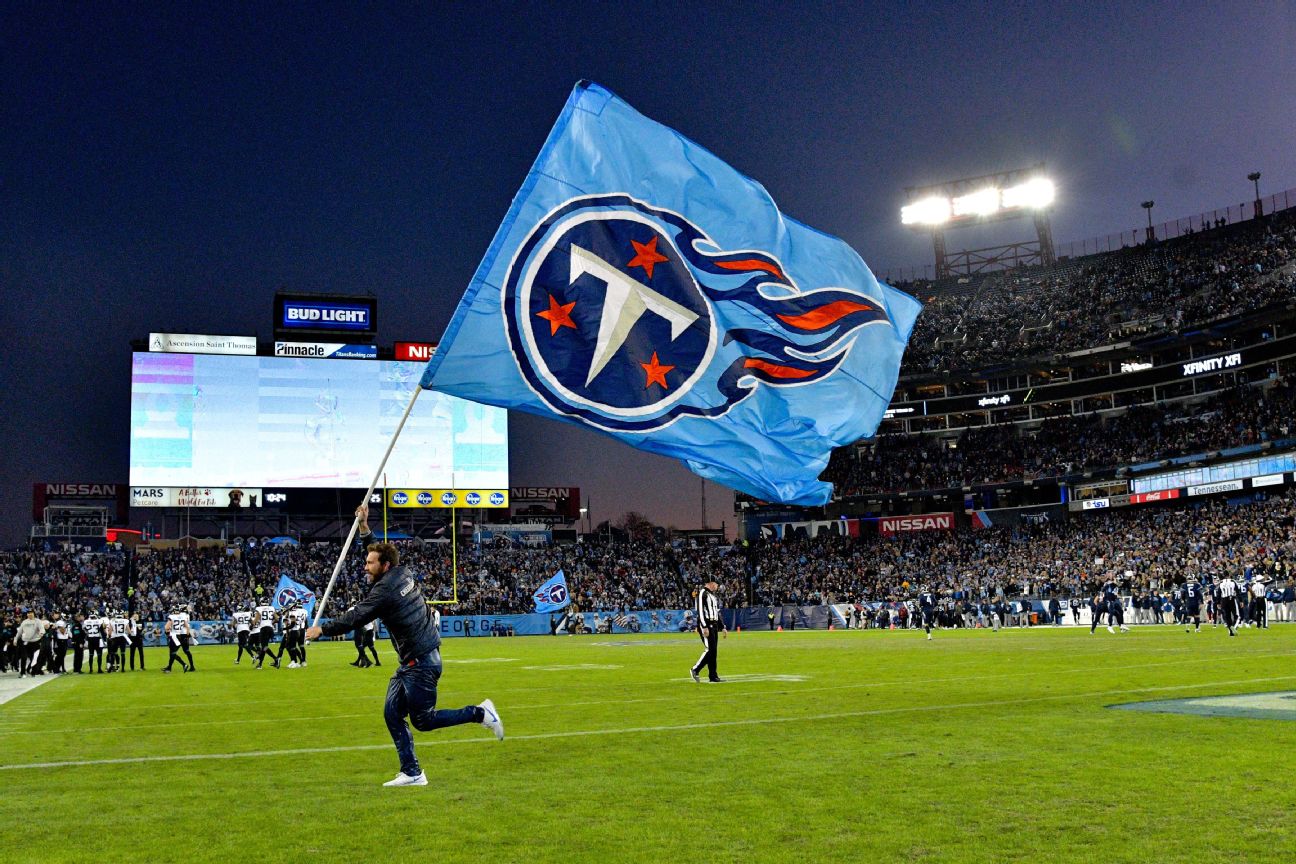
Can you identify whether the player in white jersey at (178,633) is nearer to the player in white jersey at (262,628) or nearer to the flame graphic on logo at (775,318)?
the player in white jersey at (262,628)

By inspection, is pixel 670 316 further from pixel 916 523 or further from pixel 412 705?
pixel 916 523

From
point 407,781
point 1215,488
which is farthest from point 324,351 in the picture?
point 407,781

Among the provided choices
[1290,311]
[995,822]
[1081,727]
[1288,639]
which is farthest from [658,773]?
[1290,311]

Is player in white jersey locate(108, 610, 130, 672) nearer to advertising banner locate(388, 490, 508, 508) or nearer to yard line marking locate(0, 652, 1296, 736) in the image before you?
yard line marking locate(0, 652, 1296, 736)

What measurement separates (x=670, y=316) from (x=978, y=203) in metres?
84.4

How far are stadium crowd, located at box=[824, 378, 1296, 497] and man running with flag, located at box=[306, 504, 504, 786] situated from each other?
65503mm

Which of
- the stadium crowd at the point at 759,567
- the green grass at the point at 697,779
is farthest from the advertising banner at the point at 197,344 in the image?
the green grass at the point at 697,779

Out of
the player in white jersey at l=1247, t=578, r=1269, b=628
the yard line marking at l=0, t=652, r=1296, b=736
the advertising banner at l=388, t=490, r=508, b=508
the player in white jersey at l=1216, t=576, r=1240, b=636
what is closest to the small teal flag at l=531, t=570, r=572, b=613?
the advertising banner at l=388, t=490, r=508, b=508

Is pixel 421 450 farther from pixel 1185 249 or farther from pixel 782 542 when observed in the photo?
pixel 1185 249

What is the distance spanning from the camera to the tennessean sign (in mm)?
85688

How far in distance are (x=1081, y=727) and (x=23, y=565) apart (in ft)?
229

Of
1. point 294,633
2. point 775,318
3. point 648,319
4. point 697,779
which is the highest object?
point 775,318

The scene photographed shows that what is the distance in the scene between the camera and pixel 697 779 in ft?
30.8

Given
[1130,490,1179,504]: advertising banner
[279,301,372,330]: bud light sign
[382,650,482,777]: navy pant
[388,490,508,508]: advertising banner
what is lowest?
[382,650,482,777]: navy pant
